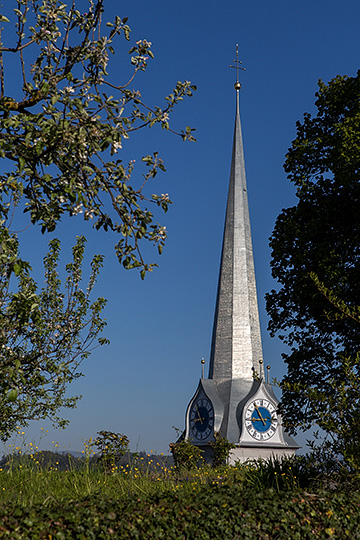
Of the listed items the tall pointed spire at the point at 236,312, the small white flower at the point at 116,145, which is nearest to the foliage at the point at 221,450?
the tall pointed spire at the point at 236,312

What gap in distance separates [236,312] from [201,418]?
17.3ft

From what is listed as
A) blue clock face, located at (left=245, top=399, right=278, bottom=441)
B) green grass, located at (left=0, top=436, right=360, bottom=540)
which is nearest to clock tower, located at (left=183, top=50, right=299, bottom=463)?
blue clock face, located at (left=245, top=399, right=278, bottom=441)

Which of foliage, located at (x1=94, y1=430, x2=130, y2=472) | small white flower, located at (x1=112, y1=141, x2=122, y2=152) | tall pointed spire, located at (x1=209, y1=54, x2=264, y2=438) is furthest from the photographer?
tall pointed spire, located at (x1=209, y1=54, x2=264, y2=438)

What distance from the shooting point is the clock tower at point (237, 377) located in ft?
80.7

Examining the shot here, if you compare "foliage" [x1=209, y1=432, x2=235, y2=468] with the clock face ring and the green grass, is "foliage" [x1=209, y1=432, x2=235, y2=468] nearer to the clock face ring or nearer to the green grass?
the clock face ring

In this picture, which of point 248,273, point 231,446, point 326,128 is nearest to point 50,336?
A: point 326,128

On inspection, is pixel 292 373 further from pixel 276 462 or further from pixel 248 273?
pixel 248 273

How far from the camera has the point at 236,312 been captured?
2723cm

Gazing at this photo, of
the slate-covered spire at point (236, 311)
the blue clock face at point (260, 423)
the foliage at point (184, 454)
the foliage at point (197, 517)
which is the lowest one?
the foliage at point (197, 517)

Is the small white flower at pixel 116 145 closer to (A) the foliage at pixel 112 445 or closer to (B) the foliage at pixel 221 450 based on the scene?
(A) the foliage at pixel 112 445

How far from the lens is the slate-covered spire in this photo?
26.5 m

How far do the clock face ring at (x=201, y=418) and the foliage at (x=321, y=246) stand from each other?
33.1 feet

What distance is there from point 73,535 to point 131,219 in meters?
3.41

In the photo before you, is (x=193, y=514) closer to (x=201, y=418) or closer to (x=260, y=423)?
(x=260, y=423)
